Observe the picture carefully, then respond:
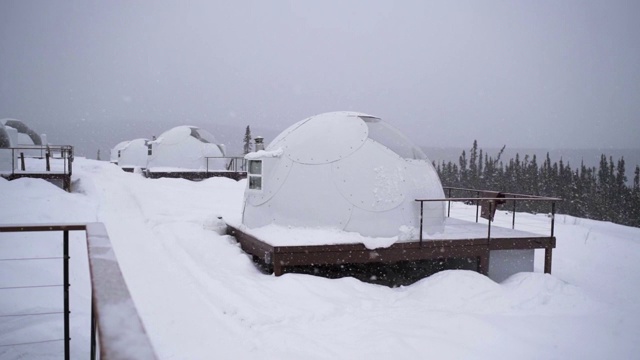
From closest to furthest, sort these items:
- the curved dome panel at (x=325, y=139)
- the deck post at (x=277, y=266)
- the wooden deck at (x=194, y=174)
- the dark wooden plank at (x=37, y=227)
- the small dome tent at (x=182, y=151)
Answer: the dark wooden plank at (x=37, y=227), the deck post at (x=277, y=266), the curved dome panel at (x=325, y=139), the wooden deck at (x=194, y=174), the small dome tent at (x=182, y=151)

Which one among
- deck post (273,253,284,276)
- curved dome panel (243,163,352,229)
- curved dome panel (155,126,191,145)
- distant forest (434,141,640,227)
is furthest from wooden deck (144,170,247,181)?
distant forest (434,141,640,227)

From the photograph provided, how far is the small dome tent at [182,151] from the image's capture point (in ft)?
91.5

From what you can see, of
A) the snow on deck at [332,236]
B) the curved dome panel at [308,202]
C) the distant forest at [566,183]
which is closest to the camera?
the snow on deck at [332,236]

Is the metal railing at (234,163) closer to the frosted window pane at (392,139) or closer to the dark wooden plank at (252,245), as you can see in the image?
the dark wooden plank at (252,245)

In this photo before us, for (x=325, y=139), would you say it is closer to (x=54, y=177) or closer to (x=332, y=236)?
(x=332, y=236)

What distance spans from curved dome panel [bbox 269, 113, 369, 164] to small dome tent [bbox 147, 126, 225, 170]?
722 inches

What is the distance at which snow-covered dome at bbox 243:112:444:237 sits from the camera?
9633mm

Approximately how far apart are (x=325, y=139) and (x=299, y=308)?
4312 millimetres

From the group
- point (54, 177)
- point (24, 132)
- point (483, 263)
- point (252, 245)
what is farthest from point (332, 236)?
point (24, 132)

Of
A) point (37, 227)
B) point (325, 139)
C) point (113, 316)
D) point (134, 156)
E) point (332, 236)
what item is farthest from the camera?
point (134, 156)

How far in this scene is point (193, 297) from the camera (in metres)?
7.36

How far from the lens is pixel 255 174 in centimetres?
1090

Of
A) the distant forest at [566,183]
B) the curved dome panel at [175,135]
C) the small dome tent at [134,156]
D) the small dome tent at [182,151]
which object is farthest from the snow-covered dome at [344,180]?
the distant forest at [566,183]

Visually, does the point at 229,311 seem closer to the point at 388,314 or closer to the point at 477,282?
the point at 388,314
